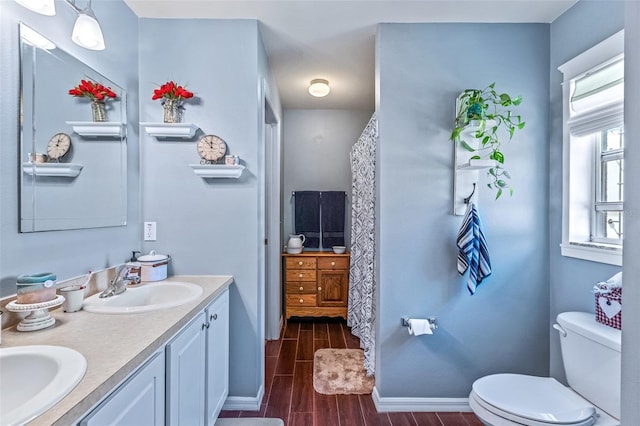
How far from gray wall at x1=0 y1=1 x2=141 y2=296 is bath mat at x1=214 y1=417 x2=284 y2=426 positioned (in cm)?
114

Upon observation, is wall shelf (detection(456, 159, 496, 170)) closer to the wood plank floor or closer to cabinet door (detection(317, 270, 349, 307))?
the wood plank floor

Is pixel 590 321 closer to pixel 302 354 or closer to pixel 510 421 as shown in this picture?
pixel 510 421

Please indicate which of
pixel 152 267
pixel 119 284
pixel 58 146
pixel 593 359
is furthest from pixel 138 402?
pixel 593 359

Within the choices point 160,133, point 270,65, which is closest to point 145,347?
point 160,133

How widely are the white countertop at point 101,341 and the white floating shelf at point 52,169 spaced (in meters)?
0.58

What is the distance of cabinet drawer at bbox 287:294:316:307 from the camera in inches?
139

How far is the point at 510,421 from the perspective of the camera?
1.36m

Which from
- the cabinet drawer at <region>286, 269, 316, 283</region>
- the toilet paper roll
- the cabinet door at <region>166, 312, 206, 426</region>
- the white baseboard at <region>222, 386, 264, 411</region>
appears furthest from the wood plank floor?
the cabinet drawer at <region>286, 269, 316, 283</region>

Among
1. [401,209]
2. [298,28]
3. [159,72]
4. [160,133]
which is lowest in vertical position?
[401,209]

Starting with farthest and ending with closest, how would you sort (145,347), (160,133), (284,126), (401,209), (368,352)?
(284,126) → (368,352) → (401,209) → (160,133) → (145,347)

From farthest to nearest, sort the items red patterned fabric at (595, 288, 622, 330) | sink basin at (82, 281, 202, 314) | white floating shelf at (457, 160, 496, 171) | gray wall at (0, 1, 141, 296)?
white floating shelf at (457, 160, 496, 171), red patterned fabric at (595, 288, 622, 330), sink basin at (82, 281, 202, 314), gray wall at (0, 1, 141, 296)

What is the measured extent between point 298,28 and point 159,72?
0.95 m

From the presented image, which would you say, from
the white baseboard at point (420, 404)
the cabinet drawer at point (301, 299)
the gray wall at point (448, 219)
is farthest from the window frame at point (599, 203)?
the cabinet drawer at point (301, 299)

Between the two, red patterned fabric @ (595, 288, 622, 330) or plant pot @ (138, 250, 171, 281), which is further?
plant pot @ (138, 250, 171, 281)
